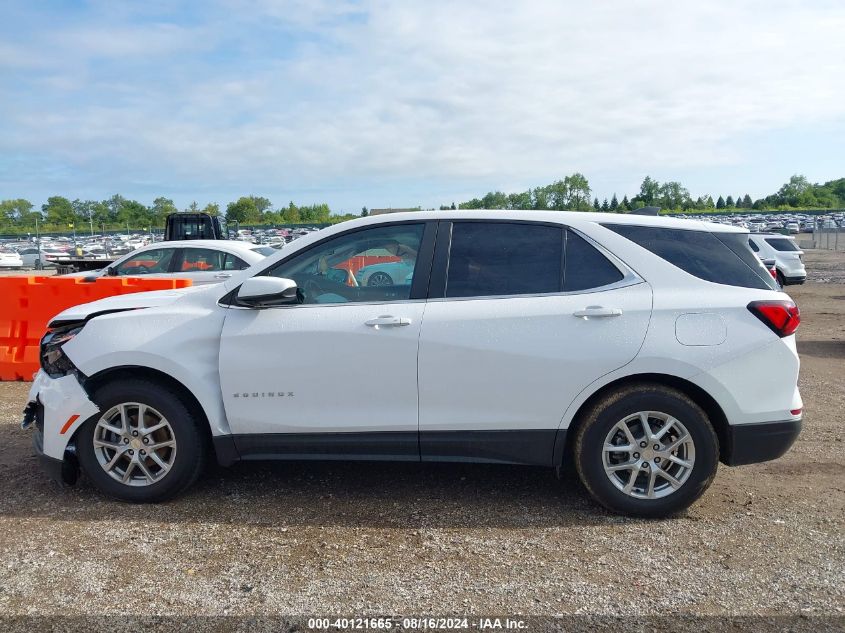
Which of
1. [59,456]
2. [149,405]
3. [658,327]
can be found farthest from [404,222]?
[59,456]

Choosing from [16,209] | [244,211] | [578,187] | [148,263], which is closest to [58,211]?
[16,209]

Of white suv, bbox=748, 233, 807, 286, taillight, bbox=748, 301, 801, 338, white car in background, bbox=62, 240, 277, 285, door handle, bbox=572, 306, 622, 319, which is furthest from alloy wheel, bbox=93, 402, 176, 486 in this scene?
white suv, bbox=748, 233, 807, 286

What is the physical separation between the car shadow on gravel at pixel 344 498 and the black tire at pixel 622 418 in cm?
17

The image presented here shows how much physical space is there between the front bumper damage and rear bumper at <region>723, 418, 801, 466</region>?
3755 millimetres

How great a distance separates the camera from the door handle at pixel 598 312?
384 cm

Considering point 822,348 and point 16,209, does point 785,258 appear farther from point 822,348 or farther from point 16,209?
point 16,209

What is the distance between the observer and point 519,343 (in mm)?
3846

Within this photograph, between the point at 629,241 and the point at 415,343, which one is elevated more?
the point at 629,241

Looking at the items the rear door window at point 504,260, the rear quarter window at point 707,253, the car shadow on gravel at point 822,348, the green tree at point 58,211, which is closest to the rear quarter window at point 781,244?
the car shadow on gravel at point 822,348

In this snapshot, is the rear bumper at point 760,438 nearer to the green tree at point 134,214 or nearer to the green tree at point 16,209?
the green tree at point 134,214

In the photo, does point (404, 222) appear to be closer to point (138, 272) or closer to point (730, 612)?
point (730, 612)

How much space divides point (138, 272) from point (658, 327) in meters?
9.73

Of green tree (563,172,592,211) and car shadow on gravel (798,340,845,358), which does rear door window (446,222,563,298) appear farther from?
green tree (563,172,592,211)

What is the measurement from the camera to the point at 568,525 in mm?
3912
